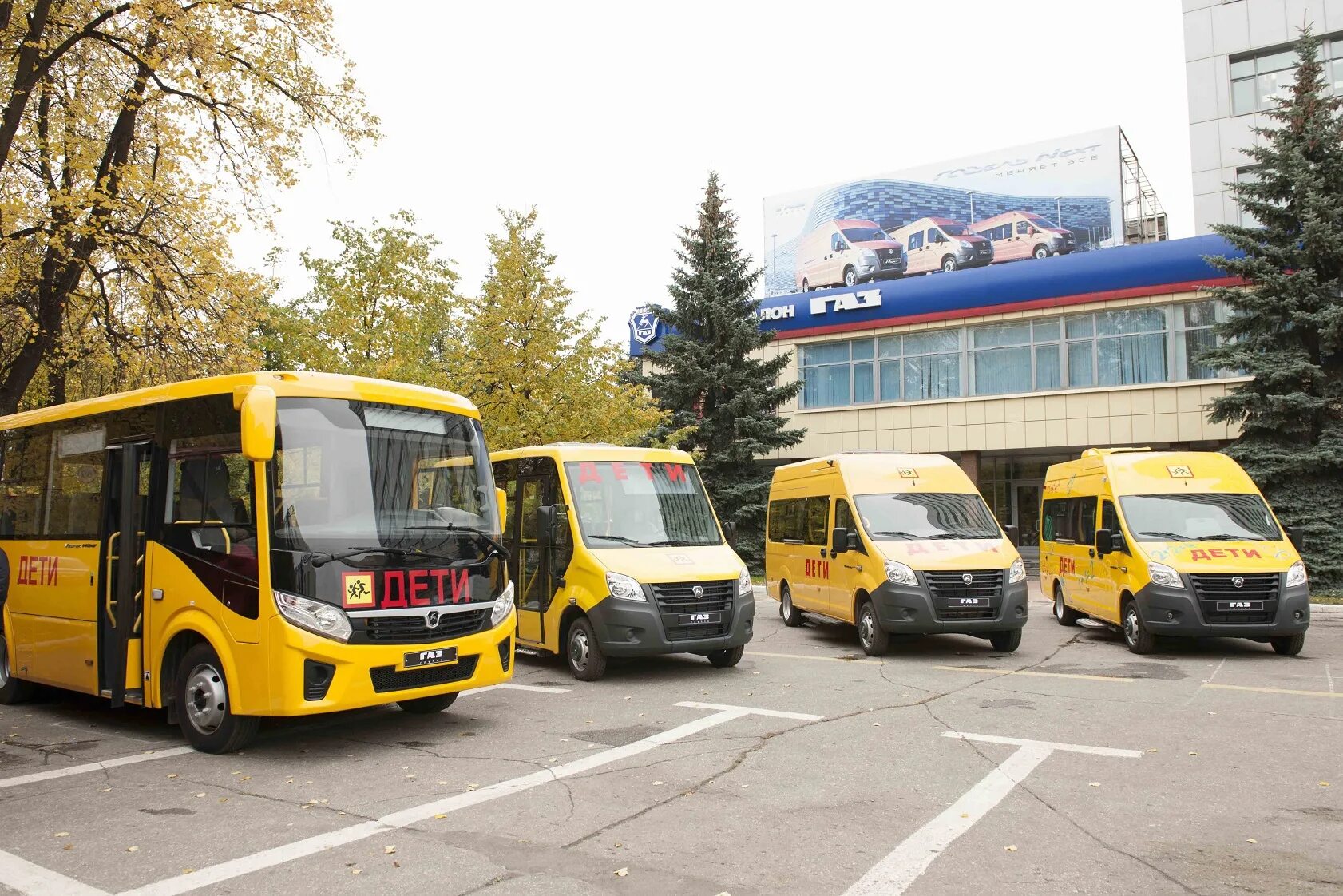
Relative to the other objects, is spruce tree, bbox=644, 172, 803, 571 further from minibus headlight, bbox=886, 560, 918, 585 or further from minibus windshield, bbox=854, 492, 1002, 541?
minibus headlight, bbox=886, 560, 918, 585

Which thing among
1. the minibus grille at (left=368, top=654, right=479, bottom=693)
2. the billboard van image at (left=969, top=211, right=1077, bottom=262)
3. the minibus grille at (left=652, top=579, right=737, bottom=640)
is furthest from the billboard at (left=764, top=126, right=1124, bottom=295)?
the minibus grille at (left=368, top=654, right=479, bottom=693)

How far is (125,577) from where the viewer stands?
814 centimetres

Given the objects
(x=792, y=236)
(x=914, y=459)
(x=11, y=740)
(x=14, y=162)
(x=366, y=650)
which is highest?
(x=792, y=236)

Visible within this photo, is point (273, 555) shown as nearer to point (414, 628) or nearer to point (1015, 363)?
point (414, 628)

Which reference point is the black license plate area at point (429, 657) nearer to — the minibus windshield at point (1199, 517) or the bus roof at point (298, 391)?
the bus roof at point (298, 391)

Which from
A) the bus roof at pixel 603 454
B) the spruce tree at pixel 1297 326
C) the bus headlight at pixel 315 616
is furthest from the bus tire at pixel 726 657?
the spruce tree at pixel 1297 326

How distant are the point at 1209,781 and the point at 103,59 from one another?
1782 centimetres

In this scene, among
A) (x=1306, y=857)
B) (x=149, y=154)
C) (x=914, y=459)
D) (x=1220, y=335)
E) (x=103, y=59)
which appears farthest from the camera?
(x=1220, y=335)

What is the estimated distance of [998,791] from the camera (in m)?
6.16

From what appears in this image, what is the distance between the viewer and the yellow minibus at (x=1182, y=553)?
1174 centimetres

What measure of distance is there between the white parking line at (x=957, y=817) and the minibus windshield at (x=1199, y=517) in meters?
6.04

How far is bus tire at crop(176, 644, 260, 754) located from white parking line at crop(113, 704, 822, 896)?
216cm

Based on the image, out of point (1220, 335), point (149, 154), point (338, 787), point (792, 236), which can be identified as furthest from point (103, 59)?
point (792, 236)

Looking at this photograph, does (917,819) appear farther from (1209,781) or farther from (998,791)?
(1209,781)
